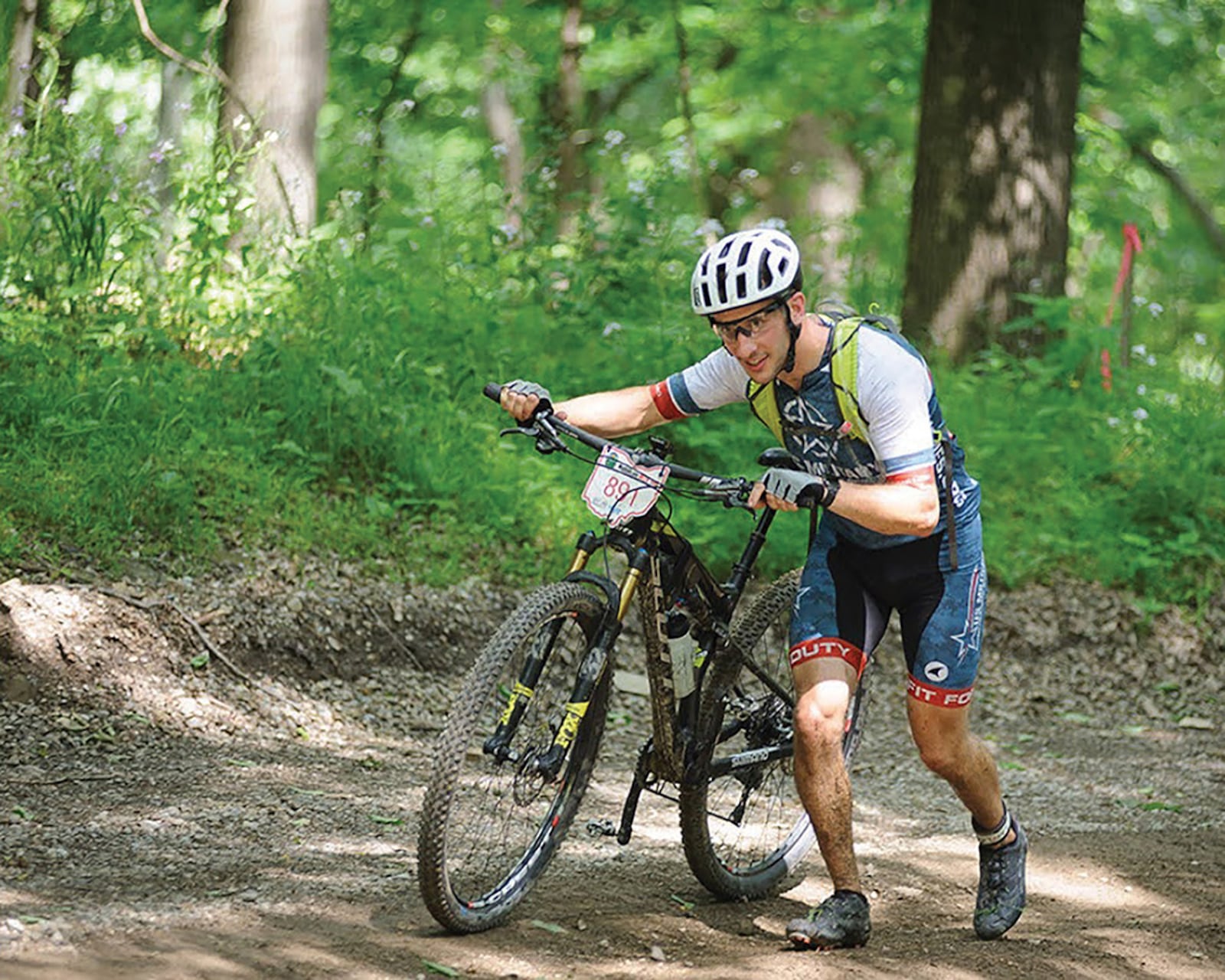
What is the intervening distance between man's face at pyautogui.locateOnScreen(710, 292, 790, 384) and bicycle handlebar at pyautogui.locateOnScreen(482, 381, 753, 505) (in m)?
0.32

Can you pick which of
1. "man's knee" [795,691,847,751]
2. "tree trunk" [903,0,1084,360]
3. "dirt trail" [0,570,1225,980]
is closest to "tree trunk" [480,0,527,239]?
"tree trunk" [903,0,1084,360]

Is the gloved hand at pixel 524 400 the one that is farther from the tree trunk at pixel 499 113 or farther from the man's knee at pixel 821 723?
the tree trunk at pixel 499 113

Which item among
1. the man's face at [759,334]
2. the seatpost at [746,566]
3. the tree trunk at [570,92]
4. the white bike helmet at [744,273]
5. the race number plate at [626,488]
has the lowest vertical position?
the seatpost at [746,566]

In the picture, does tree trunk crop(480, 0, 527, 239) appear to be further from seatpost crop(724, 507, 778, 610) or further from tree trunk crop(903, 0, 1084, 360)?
seatpost crop(724, 507, 778, 610)

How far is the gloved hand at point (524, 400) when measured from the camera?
4164 mm

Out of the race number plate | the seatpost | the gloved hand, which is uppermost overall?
the gloved hand

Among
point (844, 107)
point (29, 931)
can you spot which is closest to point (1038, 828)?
point (29, 931)

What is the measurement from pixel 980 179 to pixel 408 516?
491 centimetres

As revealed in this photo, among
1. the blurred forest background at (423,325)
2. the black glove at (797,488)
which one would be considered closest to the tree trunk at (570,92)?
the blurred forest background at (423,325)

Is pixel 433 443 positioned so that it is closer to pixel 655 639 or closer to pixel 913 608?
pixel 655 639

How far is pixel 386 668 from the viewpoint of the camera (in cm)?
673

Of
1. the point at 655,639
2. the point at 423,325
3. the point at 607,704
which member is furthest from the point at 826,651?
the point at 423,325

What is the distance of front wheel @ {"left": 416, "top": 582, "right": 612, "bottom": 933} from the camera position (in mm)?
3775

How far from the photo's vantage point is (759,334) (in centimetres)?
405
